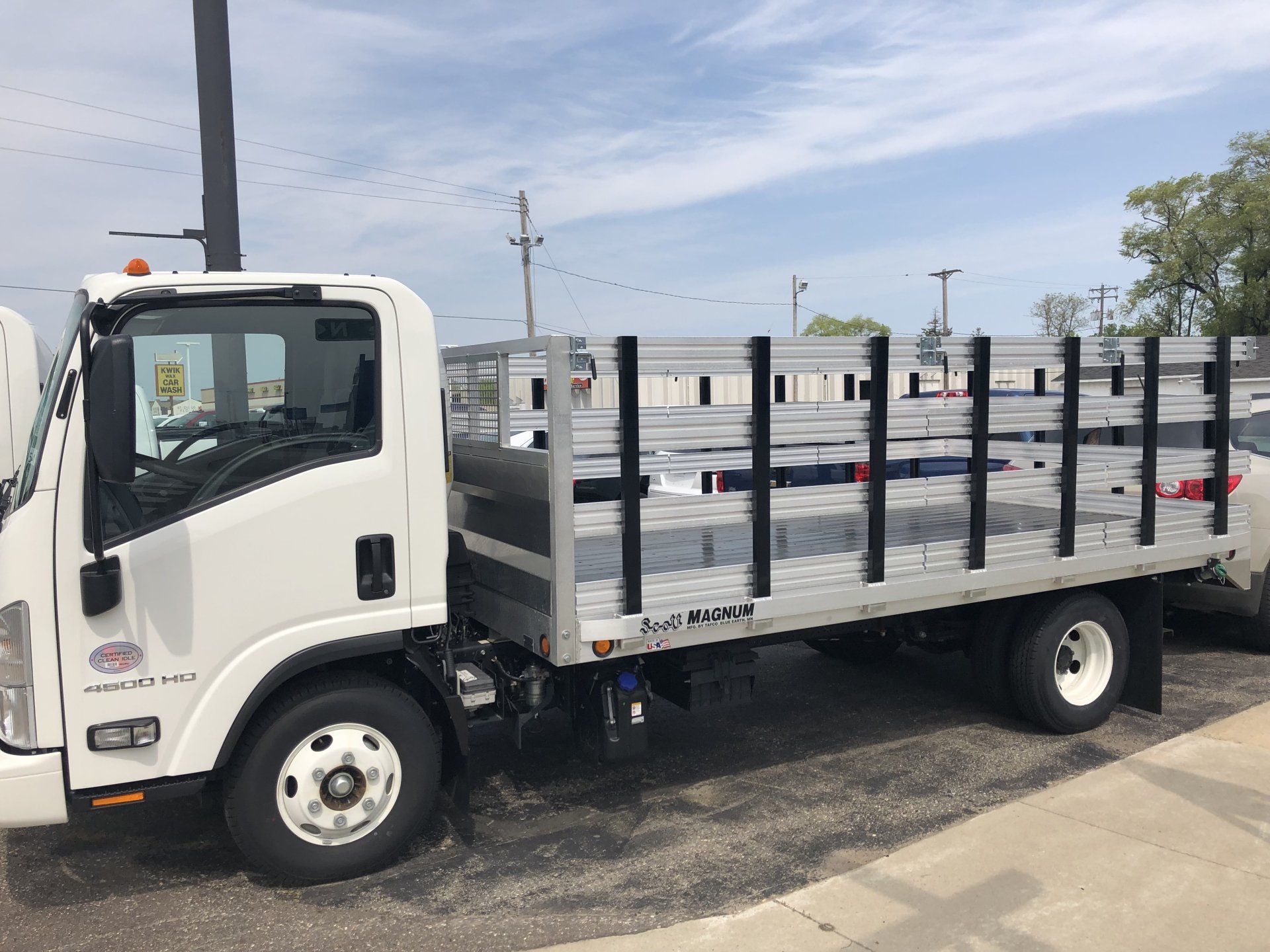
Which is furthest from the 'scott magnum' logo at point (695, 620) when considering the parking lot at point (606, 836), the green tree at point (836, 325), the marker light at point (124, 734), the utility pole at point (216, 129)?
the green tree at point (836, 325)

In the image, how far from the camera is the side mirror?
10.4 feet

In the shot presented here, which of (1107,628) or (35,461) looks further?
(1107,628)

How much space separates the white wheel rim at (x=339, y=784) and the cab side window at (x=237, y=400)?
105 centimetres

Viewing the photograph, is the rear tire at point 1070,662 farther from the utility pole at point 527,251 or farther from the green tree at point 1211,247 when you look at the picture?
the green tree at point 1211,247

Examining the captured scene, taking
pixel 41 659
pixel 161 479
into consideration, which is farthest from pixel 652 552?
pixel 41 659

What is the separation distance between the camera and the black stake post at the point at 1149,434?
5516mm

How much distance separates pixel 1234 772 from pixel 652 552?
3.16m

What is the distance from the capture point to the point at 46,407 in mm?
3623

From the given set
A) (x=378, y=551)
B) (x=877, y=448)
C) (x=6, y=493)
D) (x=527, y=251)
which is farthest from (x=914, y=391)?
(x=527, y=251)

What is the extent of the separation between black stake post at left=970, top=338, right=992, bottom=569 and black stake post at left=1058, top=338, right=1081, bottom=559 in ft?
1.81

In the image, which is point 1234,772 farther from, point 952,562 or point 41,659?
point 41,659

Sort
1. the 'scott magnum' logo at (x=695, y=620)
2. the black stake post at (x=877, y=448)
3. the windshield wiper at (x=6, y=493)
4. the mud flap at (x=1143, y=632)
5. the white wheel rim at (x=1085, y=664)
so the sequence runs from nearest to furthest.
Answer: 1. the windshield wiper at (x=6, y=493)
2. the 'scott magnum' logo at (x=695, y=620)
3. the black stake post at (x=877, y=448)
4. the white wheel rim at (x=1085, y=664)
5. the mud flap at (x=1143, y=632)

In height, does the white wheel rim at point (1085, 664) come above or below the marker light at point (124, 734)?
below

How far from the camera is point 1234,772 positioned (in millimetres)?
5098
